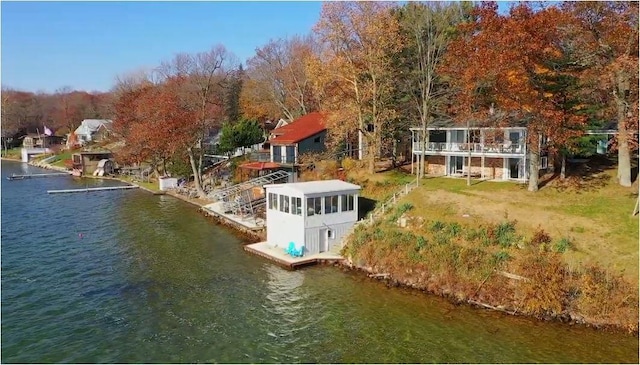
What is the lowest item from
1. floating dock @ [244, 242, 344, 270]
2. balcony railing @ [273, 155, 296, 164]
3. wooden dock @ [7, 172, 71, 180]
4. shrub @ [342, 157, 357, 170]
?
floating dock @ [244, 242, 344, 270]

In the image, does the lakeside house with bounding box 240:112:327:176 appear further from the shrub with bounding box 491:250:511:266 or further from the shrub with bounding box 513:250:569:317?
the shrub with bounding box 513:250:569:317

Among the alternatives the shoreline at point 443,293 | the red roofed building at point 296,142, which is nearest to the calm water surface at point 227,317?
the shoreline at point 443,293

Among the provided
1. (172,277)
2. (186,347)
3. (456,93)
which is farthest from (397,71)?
(186,347)

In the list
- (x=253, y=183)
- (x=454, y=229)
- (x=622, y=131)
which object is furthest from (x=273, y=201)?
(x=622, y=131)

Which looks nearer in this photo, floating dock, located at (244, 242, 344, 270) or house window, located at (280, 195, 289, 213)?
floating dock, located at (244, 242, 344, 270)

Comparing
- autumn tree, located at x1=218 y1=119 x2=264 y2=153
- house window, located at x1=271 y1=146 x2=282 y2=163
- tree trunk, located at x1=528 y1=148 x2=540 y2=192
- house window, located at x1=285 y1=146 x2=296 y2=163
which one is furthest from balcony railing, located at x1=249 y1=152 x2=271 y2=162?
tree trunk, located at x1=528 y1=148 x2=540 y2=192

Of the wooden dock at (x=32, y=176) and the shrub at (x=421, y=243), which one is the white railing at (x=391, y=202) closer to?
the shrub at (x=421, y=243)

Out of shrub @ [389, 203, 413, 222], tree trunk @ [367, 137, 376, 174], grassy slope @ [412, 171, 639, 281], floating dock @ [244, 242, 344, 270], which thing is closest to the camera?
grassy slope @ [412, 171, 639, 281]
